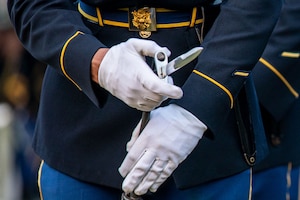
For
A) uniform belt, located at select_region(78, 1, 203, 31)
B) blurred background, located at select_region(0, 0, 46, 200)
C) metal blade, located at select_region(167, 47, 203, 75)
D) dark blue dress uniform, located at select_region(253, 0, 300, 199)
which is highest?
metal blade, located at select_region(167, 47, 203, 75)

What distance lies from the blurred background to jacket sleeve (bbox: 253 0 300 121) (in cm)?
248

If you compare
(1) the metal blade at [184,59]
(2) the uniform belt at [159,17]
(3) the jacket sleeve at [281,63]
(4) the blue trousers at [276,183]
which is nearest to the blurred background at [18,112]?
(4) the blue trousers at [276,183]

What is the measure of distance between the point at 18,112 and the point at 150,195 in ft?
12.9

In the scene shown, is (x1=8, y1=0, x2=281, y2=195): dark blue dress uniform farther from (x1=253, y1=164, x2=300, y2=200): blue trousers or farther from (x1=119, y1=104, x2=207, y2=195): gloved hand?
(x1=253, y1=164, x2=300, y2=200): blue trousers

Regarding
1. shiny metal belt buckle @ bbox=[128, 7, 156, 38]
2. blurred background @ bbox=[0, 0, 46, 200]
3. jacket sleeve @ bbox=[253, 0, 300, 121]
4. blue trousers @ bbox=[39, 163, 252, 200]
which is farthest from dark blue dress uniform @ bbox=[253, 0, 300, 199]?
blurred background @ bbox=[0, 0, 46, 200]

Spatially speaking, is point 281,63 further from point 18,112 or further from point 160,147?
point 18,112

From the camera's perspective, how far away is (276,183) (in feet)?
13.8

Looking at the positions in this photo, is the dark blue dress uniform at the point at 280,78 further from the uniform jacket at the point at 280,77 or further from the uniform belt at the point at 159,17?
the uniform belt at the point at 159,17

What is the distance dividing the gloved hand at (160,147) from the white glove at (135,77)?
58 millimetres

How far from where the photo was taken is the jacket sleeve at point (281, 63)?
3.96 m

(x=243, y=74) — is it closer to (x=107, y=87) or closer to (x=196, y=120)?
(x=196, y=120)

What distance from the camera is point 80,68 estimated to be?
275 cm

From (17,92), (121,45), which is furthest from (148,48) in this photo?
(17,92)

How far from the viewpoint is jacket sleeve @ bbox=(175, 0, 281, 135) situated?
2721 mm
